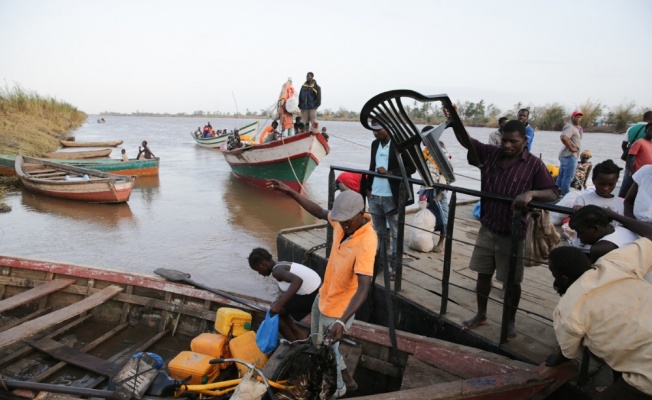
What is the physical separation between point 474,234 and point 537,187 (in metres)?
3.30

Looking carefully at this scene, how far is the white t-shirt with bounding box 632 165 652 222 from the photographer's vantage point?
8.89ft

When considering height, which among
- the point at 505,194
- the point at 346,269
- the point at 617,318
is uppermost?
the point at 505,194

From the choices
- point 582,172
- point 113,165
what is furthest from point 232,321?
point 113,165

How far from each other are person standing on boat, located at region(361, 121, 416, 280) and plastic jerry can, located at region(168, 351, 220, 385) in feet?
6.33

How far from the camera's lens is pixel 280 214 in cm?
1152

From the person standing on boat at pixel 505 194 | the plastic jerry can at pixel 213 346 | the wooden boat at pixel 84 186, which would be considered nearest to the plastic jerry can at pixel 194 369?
the plastic jerry can at pixel 213 346

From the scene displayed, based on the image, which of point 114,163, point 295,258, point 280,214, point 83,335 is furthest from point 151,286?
point 114,163

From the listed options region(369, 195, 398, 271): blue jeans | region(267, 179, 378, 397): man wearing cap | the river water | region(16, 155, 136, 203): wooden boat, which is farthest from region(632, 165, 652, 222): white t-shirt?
region(16, 155, 136, 203): wooden boat

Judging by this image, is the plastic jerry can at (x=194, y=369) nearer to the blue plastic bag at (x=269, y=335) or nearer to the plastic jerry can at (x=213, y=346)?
the plastic jerry can at (x=213, y=346)

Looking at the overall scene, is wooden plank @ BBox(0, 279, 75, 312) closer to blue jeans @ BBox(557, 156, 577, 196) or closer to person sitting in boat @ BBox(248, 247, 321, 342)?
person sitting in boat @ BBox(248, 247, 321, 342)

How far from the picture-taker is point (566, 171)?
757cm

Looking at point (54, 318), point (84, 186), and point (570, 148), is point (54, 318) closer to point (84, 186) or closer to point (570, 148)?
point (570, 148)

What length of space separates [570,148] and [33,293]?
8.15m

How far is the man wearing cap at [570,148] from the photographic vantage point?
282 inches
